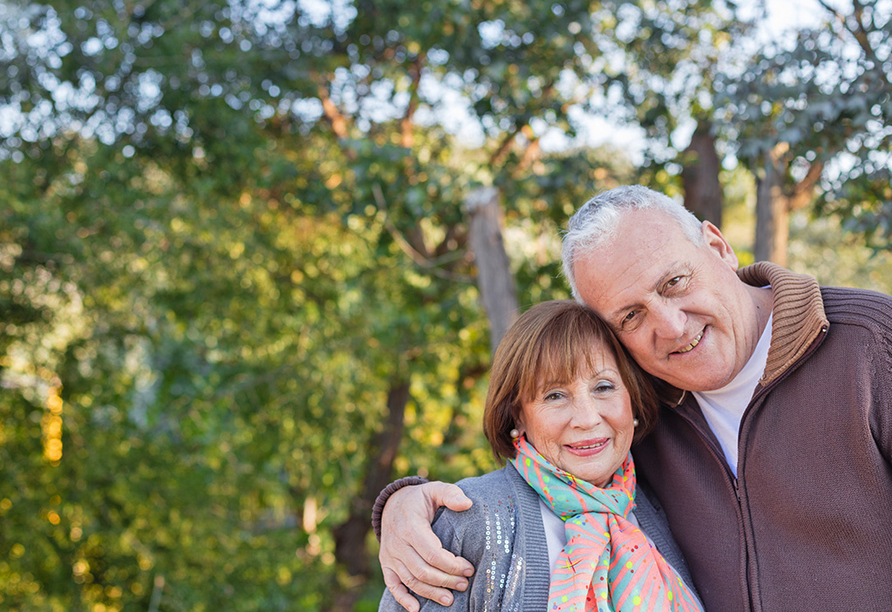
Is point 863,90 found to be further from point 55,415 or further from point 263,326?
point 55,415

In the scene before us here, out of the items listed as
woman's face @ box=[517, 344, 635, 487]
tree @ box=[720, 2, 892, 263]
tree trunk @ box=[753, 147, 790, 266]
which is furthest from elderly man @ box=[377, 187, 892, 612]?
tree trunk @ box=[753, 147, 790, 266]

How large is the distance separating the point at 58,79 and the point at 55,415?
2161 mm

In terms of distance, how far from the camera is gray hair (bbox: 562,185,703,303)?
1.87 metres

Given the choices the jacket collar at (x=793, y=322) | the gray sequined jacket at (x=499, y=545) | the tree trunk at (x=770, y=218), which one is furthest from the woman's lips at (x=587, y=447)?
the tree trunk at (x=770, y=218)

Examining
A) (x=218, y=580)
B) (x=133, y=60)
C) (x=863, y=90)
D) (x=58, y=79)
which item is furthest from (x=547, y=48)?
(x=218, y=580)

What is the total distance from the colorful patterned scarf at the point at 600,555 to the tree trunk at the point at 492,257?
1.63 metres

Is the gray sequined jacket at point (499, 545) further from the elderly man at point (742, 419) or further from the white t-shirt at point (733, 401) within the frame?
the white t-shirt at point (733, 401)

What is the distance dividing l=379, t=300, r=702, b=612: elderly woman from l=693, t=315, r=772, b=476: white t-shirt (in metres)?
0.15

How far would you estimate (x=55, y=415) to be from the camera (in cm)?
491

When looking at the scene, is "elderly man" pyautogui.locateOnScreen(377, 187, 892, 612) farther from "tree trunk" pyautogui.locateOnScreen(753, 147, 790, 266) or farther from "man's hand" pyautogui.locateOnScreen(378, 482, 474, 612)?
"tree trunk" pyautogui.locateOnScreen(753, 147, 790, 266)

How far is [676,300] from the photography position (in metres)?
1.82

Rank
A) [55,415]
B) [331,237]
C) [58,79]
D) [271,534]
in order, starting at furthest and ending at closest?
[331,237] → [271,534] → [55,415] → [58,79]

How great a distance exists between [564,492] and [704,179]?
2.93 metres

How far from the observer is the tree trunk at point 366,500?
6734 millimetres
